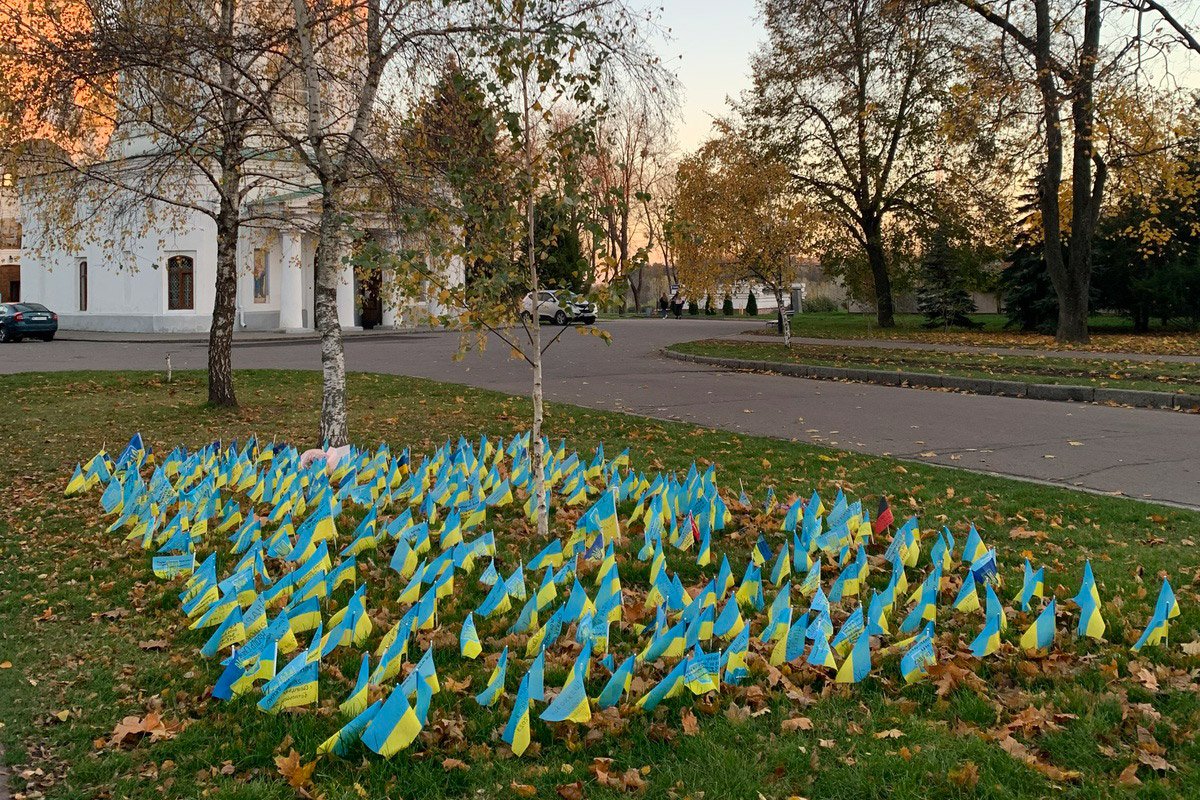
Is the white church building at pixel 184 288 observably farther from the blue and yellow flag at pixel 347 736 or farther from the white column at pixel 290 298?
the blue and yellow flag at pixel 347 736

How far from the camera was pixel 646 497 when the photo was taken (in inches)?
304

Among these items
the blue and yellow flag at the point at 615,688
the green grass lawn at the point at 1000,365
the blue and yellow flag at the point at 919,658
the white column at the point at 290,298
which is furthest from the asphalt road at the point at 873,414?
the white column at the point at 290,298

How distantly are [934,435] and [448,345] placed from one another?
21.1 meters

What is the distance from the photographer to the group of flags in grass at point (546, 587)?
4.07 metres

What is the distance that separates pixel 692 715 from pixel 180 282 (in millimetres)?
40719

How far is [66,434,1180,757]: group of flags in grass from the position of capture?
4.07 metres

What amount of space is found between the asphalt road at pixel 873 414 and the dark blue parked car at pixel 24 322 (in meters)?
10.5

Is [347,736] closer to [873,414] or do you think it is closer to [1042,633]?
[1042,633]

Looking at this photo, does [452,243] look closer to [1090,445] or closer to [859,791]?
[859,791]

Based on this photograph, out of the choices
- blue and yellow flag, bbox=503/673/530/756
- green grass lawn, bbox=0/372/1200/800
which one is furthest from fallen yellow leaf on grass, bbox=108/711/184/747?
blue and yellow flag, bbox=503/673/530/756

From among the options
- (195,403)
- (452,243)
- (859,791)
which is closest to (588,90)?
(452,243)

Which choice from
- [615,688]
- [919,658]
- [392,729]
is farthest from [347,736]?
[919,658]

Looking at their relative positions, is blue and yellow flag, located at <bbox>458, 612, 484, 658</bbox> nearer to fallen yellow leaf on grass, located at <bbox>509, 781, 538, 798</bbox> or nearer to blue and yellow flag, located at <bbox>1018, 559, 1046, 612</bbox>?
fallen yellow leaf on grass, located at <bbox>509, 781, 538, 798</bbox>

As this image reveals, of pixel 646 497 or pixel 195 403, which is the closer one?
pixel 646 497
